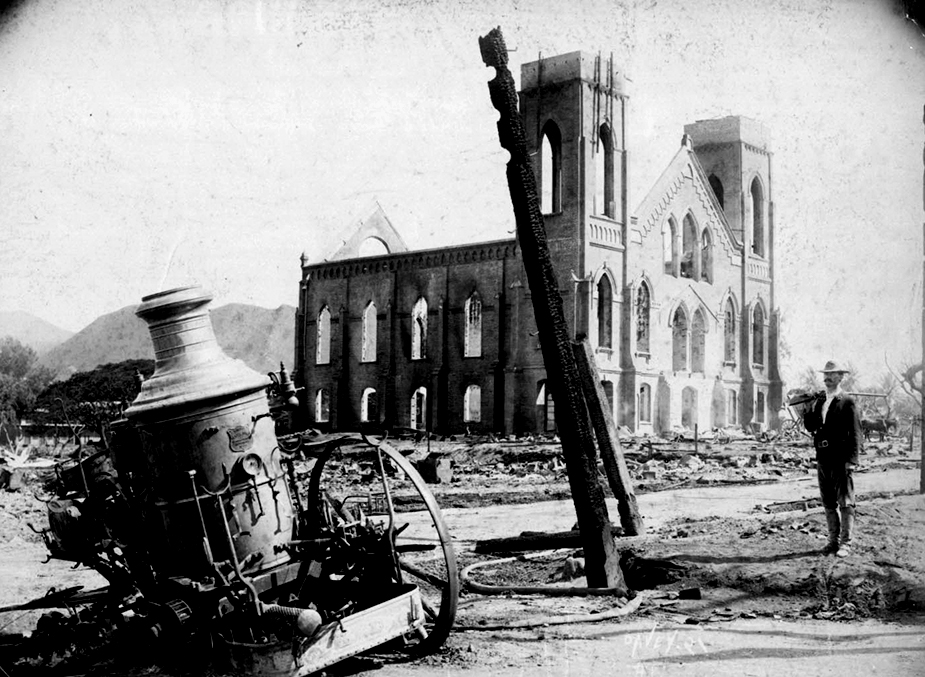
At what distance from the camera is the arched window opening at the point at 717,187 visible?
153 feet

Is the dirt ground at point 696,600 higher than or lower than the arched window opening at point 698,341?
lower

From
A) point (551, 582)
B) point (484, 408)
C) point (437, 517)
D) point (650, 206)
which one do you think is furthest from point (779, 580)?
point (650, 206)

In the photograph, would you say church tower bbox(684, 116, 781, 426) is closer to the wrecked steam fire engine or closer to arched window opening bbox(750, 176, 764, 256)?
arched window opening bbox(750, 176, 764, 256)

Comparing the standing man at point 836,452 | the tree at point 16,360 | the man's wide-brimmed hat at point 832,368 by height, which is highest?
the tree at point 16,360

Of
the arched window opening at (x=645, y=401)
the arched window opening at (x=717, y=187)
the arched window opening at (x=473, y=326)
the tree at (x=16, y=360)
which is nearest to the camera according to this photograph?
the arched window opening at (x=645, y=401)

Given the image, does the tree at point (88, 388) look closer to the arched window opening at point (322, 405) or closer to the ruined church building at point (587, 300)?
the arched window opening at point (322, 405)

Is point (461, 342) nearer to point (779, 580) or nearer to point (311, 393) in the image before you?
point (311, 393)

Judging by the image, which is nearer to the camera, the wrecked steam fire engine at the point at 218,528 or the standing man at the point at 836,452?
the wrecked steam fire engine at the point at 218,528

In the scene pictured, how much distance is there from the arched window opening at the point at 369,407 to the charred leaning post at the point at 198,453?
37.1m

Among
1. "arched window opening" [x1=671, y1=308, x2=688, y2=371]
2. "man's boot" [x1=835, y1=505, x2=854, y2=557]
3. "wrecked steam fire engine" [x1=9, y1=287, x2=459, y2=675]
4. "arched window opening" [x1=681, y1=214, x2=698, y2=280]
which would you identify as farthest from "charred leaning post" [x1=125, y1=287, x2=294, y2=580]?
"arched window opening" [x1=681, y1=214, x2=698, y2=280]

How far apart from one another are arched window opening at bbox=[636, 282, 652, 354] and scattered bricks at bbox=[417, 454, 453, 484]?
61.9 ft

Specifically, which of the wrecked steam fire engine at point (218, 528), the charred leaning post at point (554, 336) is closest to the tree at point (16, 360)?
the charred leaning post at point (554, 336)

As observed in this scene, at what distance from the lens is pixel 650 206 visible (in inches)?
1598

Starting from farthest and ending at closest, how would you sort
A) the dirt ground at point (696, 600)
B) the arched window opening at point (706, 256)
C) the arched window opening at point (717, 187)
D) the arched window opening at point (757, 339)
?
the arched window opening at point (717, 187) < the arched window opening at point (757, 339) < the arched window opening at point (706, 256) < the dirt ground at point (696, 600)
